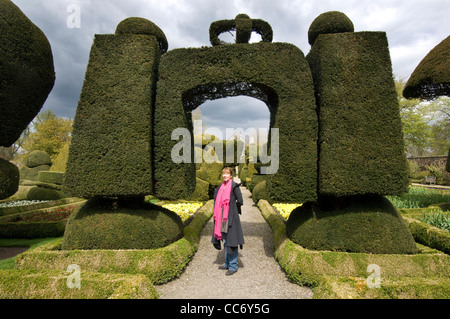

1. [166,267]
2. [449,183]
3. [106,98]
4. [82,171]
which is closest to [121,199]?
[82,171]

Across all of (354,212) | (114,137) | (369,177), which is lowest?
(354,212)

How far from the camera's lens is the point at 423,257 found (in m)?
4.15

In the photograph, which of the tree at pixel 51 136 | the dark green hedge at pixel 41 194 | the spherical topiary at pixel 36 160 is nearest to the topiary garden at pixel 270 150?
the dark green hedge at pixel 41 194

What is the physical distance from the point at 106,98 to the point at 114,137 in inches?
35.2

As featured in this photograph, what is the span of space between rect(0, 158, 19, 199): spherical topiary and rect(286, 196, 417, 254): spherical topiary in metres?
6.63

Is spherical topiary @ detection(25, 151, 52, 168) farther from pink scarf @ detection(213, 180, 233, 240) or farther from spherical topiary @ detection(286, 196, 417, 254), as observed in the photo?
spherical topiary @ detection(286, 196, 417, 254)

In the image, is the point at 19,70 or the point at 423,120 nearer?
the point at 19,70

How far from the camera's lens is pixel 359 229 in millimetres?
4500

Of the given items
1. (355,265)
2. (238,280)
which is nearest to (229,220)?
(238,280)

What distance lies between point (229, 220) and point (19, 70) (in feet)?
18.3

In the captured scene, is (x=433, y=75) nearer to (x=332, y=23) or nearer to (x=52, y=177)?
(x=332, y=23)

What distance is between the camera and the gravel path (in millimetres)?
3883

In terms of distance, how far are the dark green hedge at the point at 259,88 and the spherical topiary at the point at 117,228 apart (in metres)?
0.63
